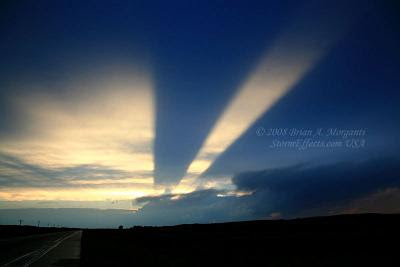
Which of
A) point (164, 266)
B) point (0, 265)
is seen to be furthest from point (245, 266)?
point (0, 265)

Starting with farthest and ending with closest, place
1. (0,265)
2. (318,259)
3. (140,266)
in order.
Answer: (318,259), (140,266), (0,265)

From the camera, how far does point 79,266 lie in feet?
79.7

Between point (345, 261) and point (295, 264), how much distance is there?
340 cm

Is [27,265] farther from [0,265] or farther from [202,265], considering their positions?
[202,265]

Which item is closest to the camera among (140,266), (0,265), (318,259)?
(0,265)

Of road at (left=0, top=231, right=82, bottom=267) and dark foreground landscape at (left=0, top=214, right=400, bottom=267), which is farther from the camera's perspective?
dark foreground landscape at (left=0, top=214, right=400, bottom=267)

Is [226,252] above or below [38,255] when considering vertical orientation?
below

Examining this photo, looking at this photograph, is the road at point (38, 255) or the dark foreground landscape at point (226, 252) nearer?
the road at point (38, 255)

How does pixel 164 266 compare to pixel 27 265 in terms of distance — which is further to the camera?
pixel 164 266

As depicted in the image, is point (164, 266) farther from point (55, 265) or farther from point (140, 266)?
point (55, 265)

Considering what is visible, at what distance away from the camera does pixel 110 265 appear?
85.3 feet

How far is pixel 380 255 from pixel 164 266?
15676 mm

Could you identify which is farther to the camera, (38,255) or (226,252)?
(226,252)

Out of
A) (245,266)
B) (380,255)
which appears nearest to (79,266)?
(245,266)
